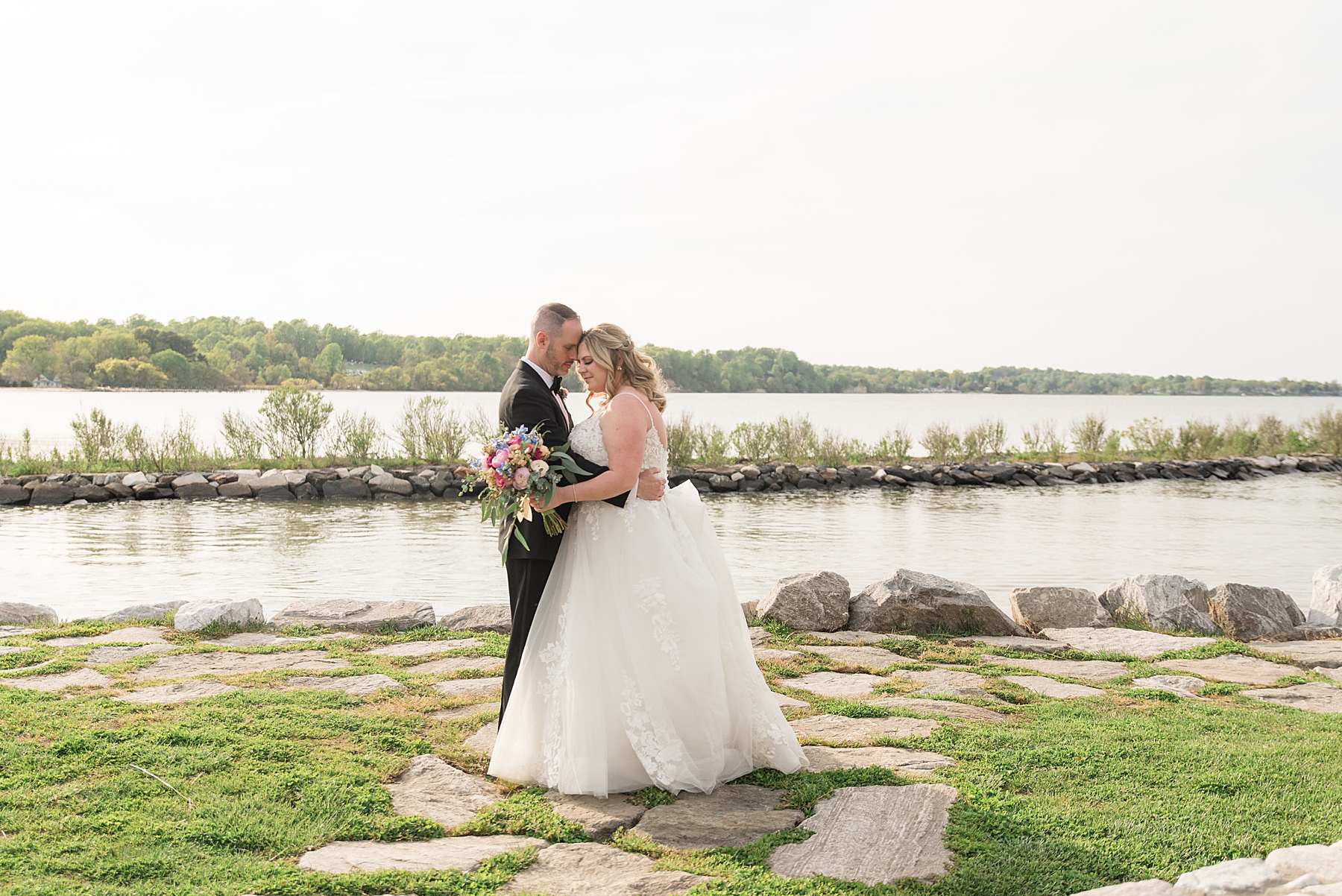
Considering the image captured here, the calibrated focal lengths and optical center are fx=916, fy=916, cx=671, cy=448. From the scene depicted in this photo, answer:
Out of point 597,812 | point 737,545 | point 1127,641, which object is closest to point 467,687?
point 597,812

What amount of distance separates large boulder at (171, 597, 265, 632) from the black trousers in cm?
421

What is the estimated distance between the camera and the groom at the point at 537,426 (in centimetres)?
448

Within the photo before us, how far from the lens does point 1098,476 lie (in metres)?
25.9

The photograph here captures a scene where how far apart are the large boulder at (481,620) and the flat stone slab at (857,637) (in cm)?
260

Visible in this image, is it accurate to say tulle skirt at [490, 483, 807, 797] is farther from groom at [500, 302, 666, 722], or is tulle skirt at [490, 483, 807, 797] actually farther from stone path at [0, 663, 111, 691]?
stone path at [0, 663, 111, 691]

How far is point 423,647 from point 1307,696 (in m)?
6.23

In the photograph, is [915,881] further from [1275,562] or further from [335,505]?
[335,505]

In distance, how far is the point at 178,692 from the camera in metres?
5.54

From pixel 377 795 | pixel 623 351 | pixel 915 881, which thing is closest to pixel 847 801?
pixel 915 881

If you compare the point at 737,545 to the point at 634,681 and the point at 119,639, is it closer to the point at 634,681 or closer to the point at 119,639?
the point at 119,639

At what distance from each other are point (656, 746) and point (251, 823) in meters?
1.68

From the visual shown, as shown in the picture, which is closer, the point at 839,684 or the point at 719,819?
the point at 719,819

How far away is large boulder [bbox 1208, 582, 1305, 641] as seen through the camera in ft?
27.1

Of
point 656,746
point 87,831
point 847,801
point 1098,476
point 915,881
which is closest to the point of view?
point 915,881
